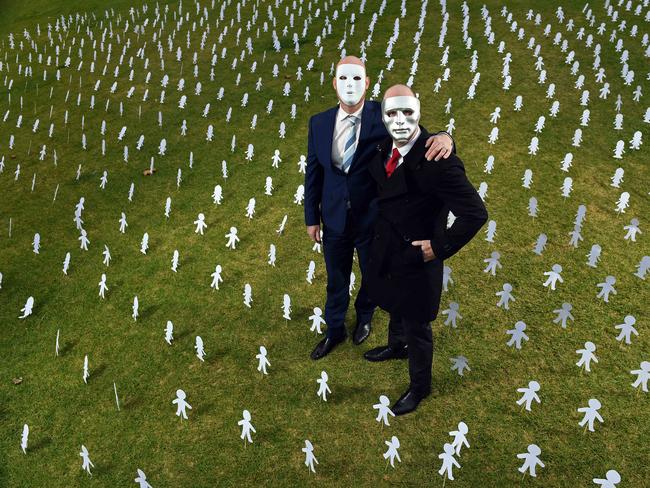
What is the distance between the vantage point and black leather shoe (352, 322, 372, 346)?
4676 millimetres

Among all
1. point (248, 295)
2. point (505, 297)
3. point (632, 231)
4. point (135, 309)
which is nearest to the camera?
point (505, 297)

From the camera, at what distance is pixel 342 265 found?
421 centimetres

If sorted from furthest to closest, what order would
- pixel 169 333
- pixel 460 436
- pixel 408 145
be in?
pixel 169 333
pixel 460 436
pixel 408 145

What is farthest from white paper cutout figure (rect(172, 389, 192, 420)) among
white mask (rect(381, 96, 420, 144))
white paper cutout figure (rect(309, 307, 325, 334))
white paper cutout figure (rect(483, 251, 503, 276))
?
white paper cutout figure (rect(483, 251, 503, 276))

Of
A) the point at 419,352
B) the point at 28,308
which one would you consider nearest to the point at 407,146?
the point at 419,352

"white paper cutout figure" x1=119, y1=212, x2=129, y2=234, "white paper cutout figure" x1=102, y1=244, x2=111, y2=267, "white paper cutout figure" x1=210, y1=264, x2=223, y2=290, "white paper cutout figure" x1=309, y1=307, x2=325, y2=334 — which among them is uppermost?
"white paper cutout figure" x1=119, y1=212, x2=129, y2=234

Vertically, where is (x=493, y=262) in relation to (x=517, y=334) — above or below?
above

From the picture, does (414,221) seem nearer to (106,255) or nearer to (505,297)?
(505,297)

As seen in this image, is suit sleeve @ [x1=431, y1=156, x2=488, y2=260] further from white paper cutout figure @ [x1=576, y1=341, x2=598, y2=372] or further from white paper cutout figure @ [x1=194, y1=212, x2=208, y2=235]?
white paper cutout figure @ [x1=194, y1=212, x2=208, y2=235]

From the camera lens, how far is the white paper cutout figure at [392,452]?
3.51 m

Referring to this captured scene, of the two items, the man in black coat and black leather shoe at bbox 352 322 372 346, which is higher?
the man in black coat

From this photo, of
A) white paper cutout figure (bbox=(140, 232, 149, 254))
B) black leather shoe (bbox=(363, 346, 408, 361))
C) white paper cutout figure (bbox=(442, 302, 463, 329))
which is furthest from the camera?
white paper cutout figure (bbox=(140, 232, 149, 254))

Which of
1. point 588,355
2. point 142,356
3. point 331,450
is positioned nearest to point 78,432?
point 142,356

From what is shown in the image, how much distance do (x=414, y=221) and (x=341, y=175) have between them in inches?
30.0
